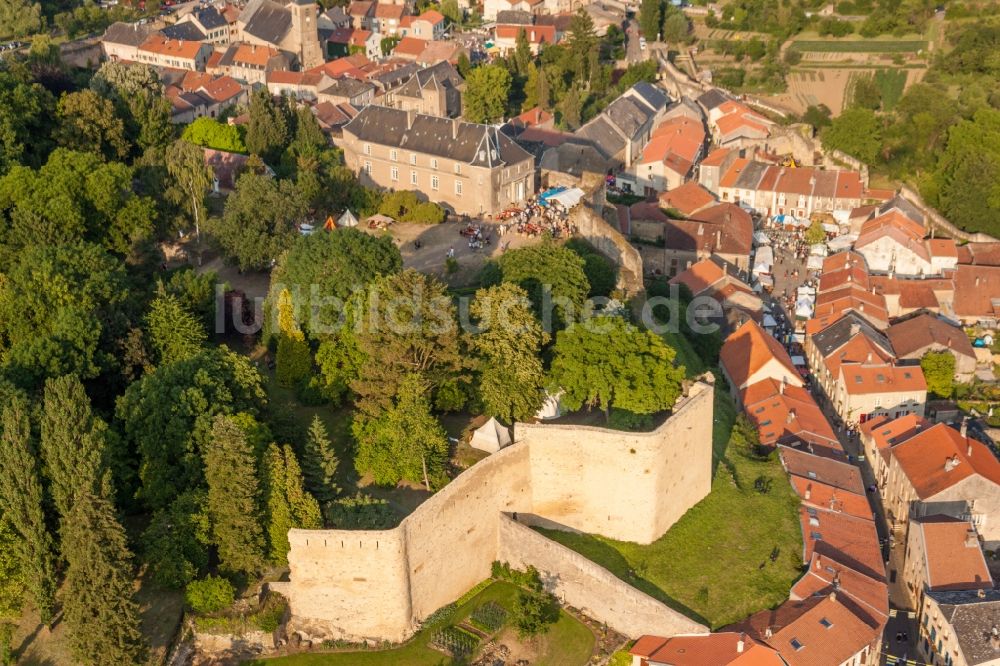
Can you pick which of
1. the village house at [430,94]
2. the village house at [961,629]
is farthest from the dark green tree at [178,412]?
the village house at [430,94]

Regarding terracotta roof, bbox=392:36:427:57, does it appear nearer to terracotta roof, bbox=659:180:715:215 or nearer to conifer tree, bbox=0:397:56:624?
terracotta roof, bbox=659:180:715:215

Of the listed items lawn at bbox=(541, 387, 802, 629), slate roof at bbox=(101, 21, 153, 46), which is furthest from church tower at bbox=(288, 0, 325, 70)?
lawn at bbox=(541, 387, 802, 629)

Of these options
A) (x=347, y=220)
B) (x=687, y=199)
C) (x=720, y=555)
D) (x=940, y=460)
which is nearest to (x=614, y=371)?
(x=720, y=555)

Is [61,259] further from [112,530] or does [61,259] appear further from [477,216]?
[477,216]

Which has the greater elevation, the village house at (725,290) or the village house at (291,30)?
the village house at (291,30)

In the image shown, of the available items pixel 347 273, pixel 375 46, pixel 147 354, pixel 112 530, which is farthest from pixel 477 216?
pixel 375 46

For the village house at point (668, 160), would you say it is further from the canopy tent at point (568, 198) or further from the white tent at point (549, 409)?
the white tent at point (549, 409)
